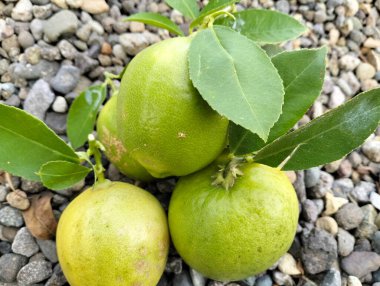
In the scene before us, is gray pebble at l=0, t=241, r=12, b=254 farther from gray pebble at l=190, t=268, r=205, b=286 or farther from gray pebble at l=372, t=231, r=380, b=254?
gray pebble at l=372, t=231, r=380, b=254

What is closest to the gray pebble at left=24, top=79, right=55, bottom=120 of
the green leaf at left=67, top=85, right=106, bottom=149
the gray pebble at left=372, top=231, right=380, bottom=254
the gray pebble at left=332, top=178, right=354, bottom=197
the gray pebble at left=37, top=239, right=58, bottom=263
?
the green leaf at left=67, top=85, right=106, bottom=149

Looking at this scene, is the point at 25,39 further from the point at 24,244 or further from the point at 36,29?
the point at 24,244

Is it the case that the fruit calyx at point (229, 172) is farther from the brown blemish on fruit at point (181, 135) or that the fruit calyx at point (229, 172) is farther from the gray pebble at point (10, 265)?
the gray pebble at point (10, 265)

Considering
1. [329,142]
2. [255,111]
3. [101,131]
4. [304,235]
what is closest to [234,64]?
[255,111]

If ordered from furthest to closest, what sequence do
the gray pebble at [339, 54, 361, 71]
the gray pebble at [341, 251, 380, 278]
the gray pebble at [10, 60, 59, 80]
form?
the gray pebble at [339, 54, 361, 71] → the gray pebble at [10, 60, 59, 80] → the gray pebble at [341, 251, 380, 278]

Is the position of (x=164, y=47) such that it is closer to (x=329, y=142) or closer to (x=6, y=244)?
(x=329, y=142)

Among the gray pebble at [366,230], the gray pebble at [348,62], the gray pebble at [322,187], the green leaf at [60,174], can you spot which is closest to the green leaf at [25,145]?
the green leaf at [60,174]

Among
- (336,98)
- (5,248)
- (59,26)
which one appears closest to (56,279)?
(5,248)
